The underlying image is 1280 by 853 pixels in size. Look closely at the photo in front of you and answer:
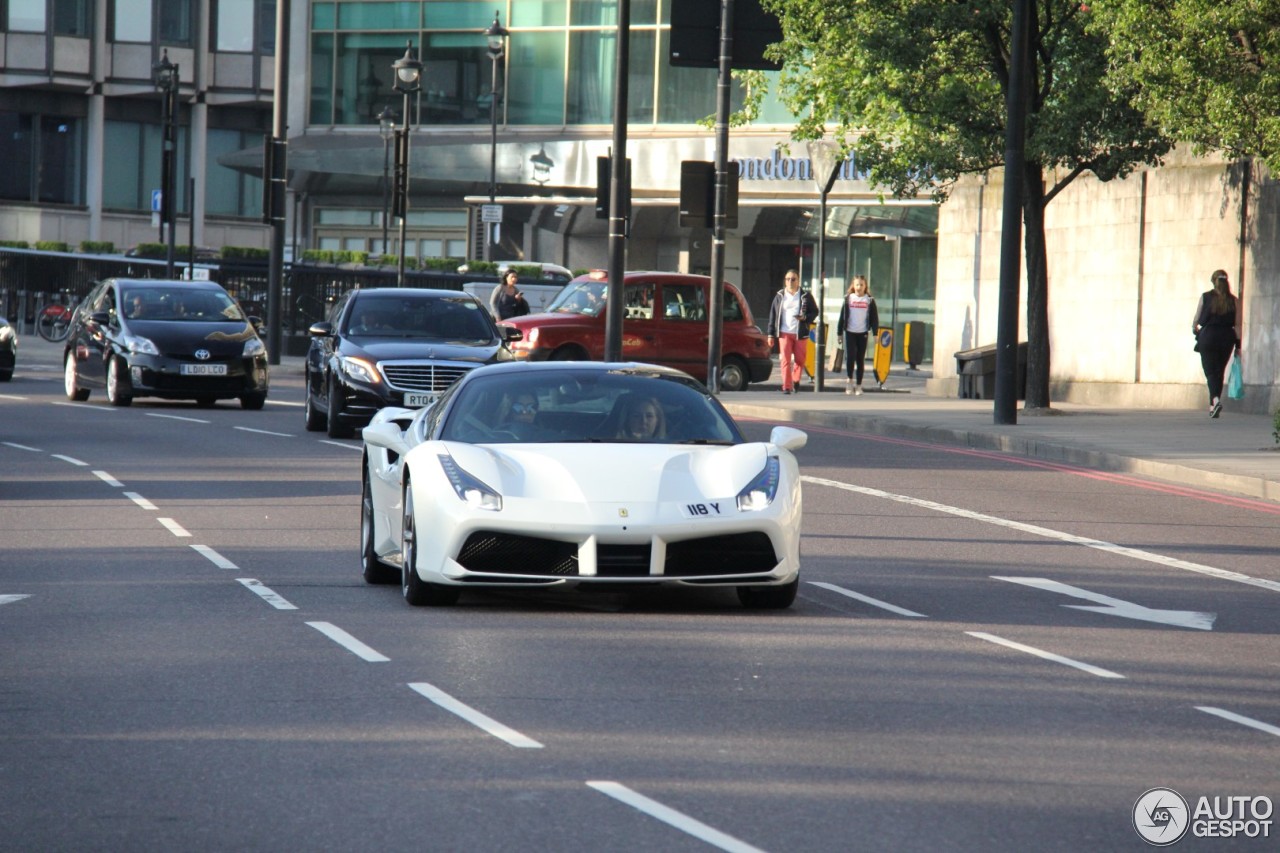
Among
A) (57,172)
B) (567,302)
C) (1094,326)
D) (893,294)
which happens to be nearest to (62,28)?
(57,172)

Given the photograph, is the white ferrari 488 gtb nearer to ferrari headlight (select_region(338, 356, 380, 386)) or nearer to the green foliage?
ferrari headlight (select_region(338, 356, 380, 386))

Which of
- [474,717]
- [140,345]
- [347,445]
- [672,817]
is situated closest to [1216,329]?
[347,445]

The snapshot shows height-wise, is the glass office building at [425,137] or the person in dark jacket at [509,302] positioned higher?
the glass office building at [425,137]

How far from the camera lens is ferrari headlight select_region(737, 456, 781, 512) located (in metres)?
10.1

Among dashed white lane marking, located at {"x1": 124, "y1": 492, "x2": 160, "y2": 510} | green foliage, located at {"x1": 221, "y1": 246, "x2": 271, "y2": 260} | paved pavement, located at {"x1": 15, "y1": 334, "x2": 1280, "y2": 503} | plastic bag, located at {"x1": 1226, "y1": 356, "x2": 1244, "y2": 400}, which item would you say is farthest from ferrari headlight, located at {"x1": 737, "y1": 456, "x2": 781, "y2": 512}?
green foliage, located at {"x1": 221, "y1": 246, "x2": 271, "y2": 260}

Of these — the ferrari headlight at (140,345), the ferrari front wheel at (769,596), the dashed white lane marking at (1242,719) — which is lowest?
the dashed white lane marking at (1242,719)

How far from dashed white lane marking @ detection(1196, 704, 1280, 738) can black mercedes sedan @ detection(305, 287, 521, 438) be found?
14.2m

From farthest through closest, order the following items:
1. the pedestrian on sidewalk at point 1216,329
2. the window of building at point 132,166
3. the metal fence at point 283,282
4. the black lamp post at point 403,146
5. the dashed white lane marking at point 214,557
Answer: the window of building at point 132,166 < the metal fence at point 283,282 < the black lamp post at point 403,146 < the pedestrian on sidewalk at point 1216,329 < the dashed white lane marking at point 214,557

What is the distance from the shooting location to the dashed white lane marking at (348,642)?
8.88 metres

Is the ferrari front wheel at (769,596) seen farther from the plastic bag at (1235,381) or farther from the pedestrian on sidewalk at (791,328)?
the pedestrian on sidewalk at (791,328)

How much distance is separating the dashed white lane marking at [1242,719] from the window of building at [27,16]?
7030 cm

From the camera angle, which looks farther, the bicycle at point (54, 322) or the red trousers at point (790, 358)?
the bicycle at point (54, 322)

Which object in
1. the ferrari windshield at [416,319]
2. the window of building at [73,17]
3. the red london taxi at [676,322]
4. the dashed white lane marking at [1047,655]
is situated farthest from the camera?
the window of building at [73,17]

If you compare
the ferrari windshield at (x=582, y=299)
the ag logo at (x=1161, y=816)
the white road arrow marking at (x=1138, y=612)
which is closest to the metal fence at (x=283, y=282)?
the ferrari windshield at (x=582, y=299)
